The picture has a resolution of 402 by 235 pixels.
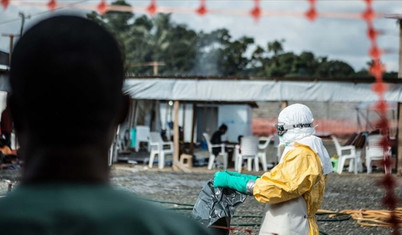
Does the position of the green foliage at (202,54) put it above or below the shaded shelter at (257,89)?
above

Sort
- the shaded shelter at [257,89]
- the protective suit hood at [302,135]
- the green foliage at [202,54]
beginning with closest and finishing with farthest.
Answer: the protective suit hood at [302,135]
the shaded shelter at [257,89]
the green foliage at [202,54]

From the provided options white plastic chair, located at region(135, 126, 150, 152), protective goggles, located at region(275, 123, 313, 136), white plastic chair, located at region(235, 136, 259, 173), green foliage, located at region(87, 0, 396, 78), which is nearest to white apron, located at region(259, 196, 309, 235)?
protective goggles, located at region(275, 123, 313, 136)

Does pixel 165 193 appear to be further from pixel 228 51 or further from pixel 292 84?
pixel 228 51

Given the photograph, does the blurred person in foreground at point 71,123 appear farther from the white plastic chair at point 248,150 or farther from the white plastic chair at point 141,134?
the white plastic chair at point 141,134

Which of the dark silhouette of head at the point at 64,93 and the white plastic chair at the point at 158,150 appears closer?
the dark silhouette of head at the point at 64,93

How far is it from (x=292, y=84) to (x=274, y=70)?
33.8 m

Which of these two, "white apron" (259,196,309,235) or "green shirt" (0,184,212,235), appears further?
"white apron" (259,196,309,235)

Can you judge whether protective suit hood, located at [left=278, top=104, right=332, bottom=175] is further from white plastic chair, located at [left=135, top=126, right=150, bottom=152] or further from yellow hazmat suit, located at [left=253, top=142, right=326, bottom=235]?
white plastic chair, located at [left=135, top=126, right=150, bottom=152]

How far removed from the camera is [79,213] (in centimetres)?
114

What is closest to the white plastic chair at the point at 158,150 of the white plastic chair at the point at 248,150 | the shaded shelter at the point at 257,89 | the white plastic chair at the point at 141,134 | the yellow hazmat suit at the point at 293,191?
the shaded shelter at the point at 257,89

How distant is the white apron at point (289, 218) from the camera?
4.35m

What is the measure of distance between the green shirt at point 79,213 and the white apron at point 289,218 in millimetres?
3187

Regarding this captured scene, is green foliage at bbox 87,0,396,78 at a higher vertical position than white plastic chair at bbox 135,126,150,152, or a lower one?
higher

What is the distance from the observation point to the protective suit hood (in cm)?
447
